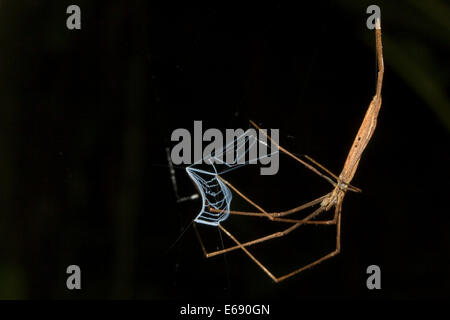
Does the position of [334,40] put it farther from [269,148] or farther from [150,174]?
[150,174]

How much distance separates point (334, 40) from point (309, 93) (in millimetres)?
187

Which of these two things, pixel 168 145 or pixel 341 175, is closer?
pixel 341 175

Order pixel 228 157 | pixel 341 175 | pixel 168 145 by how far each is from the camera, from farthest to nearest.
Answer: pixel 168 145 → pixel 228 157 → pixel 341 175

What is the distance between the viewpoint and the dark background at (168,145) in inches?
53.3

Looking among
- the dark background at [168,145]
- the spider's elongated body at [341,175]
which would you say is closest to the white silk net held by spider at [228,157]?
the spider's elongated body at [341,175]

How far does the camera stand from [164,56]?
136cm

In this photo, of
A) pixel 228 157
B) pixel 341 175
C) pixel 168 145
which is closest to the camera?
pixel 341 175

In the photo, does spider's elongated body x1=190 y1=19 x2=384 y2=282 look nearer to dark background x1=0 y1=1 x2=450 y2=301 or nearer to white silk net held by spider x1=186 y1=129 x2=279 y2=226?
white silk net held by spider x1=186 y1=129 x2=279 y2=226

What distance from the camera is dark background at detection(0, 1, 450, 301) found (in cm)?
135

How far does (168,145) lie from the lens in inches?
52.4

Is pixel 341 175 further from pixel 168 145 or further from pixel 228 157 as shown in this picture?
pixel 168 145

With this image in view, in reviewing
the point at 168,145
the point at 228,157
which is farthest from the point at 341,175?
the point at 168,145

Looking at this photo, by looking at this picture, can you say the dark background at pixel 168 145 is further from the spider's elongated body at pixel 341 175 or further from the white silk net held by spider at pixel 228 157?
the spider's elongated body at pixel 341 175

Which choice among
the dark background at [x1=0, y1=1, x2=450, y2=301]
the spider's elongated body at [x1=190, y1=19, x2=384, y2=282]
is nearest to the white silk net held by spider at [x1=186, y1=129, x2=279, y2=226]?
the spider's elongated body at [x1=190, y1=19, x2=384, y2=282]
